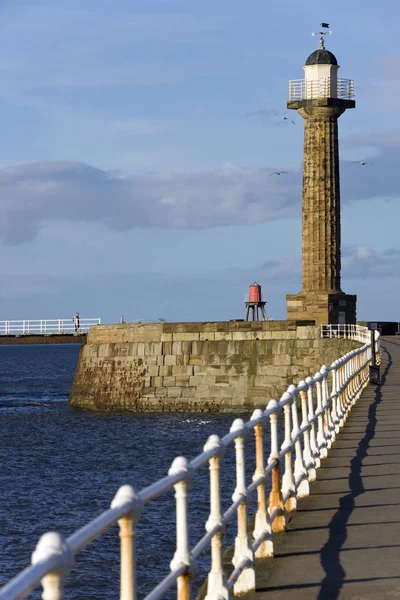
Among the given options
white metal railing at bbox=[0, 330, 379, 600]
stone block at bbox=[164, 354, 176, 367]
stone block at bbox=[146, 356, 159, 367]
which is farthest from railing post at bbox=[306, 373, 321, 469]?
stone block at bbox=[146, 356, 159, 367]

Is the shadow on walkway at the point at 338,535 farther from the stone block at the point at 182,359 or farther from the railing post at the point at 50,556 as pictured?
the stone block at the point at 182,359

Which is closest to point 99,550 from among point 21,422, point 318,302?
point 21,422

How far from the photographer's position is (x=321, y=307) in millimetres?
50688

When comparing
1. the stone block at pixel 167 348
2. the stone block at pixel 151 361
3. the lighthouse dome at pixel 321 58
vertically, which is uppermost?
the lighthouse dome at pixel 321 58

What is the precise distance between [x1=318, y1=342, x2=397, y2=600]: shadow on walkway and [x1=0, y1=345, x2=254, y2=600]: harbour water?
254 centimetres

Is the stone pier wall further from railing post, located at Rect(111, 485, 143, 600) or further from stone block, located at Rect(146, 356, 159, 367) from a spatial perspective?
railing post, located at Rect(111, 485, 143, 600)

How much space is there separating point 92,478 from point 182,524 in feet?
69.1

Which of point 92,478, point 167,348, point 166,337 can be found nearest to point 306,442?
point 92,478

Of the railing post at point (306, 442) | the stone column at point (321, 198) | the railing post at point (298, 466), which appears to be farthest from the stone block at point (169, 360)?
the railing post at point (298, 466)

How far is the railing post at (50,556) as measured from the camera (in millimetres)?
2918

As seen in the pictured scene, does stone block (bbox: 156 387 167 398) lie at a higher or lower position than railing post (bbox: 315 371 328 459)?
lower

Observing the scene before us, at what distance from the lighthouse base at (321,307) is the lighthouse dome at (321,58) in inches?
454

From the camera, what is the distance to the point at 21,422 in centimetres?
4459

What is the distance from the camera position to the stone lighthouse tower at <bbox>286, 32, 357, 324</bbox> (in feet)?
167
